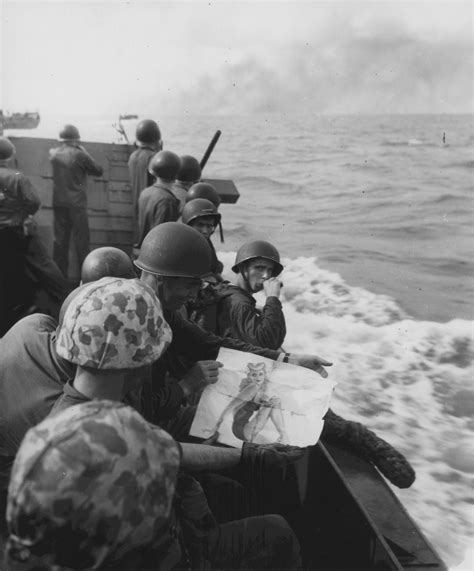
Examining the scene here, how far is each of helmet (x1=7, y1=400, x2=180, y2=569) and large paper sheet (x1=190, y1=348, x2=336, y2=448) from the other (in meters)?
1.27

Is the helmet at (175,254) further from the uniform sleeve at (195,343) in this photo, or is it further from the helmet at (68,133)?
the helmet at (68,133)

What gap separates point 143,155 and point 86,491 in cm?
697

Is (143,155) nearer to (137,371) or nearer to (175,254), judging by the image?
(175,254)

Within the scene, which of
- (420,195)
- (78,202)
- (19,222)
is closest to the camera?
(19,222)

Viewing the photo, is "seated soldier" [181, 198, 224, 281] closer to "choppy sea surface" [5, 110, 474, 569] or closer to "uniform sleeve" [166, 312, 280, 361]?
"uniform sleeve" [166, 312, 280, 361]

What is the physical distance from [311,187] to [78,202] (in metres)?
17.6

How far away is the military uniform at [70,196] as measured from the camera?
301 inches

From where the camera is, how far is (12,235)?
19.7ft

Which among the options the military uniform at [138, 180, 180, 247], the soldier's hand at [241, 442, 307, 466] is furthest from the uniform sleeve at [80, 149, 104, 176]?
the soldier's hand at [241, 442, 307, 466]

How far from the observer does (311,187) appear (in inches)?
965

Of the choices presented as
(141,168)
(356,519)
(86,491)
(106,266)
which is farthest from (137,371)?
(141,168)

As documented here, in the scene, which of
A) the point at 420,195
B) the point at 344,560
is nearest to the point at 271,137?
the point at 420,195

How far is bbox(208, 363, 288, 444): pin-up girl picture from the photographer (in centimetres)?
255

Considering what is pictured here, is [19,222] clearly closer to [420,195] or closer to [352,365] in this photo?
[352,365]
